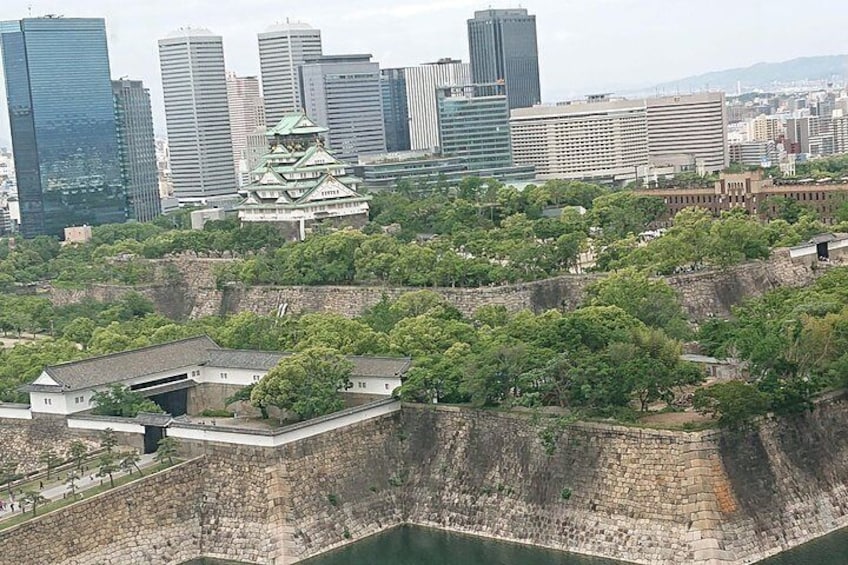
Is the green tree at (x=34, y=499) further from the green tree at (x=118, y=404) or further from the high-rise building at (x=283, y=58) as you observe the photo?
the high-rise building at (x=283, y=58)

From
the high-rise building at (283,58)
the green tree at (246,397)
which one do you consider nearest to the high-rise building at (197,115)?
the high-rise building at (283,58)

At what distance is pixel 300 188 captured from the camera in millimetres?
55062

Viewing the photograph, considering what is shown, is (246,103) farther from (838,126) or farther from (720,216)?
(720,216)

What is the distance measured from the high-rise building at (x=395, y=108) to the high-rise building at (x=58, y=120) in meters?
35.3

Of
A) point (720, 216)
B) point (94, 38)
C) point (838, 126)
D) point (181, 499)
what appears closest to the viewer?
point (181, 499)

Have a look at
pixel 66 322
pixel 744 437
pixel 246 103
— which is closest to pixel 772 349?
pixel 744 437

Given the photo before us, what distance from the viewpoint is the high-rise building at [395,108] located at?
407 feet

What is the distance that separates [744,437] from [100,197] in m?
68.3

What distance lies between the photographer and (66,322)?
47.6 m

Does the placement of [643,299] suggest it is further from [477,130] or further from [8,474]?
[477,130]

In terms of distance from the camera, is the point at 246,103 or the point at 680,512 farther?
the point at 246,103

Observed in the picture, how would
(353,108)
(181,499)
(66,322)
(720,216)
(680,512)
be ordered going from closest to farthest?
(680,512) → (181,499) → (66,322) → (720,216) → (353,108)

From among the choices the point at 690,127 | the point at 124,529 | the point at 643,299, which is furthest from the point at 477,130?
the point at 124,529

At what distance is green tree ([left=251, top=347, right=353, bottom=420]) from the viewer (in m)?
30.7
